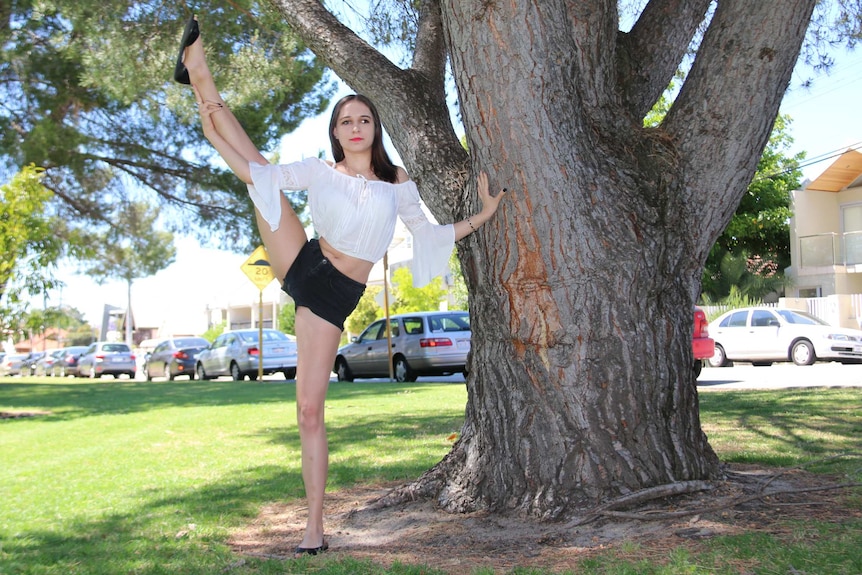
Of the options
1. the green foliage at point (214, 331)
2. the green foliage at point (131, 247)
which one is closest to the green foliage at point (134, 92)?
the green foliage at point (131, 247)

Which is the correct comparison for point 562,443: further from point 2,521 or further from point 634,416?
point 2,521

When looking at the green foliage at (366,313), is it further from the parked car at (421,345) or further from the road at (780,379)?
the road at (780,379)

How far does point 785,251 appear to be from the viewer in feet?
112

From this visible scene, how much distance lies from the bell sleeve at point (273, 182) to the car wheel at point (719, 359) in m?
17.1

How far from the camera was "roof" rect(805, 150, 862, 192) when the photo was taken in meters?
29.4

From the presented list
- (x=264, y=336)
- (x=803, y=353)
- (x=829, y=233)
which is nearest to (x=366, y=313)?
(x=264, y=336)

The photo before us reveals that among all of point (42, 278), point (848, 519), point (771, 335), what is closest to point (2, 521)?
point (848, 519)

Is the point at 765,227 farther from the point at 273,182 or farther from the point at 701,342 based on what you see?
the point at 273,182

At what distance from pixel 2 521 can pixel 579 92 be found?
157 inches

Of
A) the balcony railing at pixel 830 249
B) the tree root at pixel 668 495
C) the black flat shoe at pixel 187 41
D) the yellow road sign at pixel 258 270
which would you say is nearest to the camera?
the black flat shoe at pixel 187 41

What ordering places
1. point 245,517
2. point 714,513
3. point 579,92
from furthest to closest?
1. point 245,517
2. point 579,92
3. point 714,513

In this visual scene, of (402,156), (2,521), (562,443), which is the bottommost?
(2,521)

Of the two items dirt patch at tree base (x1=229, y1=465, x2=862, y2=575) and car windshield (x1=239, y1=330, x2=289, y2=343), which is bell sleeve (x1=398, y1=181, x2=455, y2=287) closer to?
dirt patch at tree base (x1=229, y1=465, x2=862, y2=575)

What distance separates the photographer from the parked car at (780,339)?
706 inches
